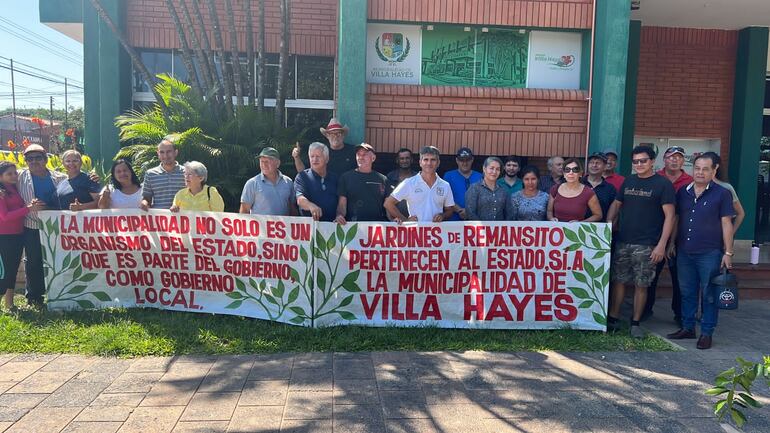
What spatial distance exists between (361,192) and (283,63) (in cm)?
316

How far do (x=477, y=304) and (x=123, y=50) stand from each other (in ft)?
21.8

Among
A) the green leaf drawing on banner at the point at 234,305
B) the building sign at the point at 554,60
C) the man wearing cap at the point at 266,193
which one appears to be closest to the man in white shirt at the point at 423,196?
the man wearing cap at the point at 266,193

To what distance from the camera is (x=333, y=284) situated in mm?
5434

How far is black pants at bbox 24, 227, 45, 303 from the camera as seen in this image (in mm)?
6105

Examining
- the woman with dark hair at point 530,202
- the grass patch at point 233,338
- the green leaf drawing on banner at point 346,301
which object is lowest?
the grass patch at point 233,338

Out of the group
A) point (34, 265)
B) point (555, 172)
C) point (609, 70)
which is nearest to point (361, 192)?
point (555, 172)

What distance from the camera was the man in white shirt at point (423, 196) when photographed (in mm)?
5570

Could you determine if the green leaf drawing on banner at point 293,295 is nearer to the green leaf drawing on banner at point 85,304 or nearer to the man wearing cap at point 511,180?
the green leaf drawing on banner at point 85,304

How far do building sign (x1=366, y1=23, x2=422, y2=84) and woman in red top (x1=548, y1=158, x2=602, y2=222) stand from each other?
310 centimetres

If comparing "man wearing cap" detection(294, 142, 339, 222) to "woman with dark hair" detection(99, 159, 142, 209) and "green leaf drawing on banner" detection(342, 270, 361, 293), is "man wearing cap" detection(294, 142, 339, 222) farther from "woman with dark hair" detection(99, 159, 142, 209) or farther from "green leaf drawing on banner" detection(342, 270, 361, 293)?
"woman with dark hair" detection(99, 159, 142, 209)

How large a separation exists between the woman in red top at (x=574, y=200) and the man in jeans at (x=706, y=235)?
2.74 ft

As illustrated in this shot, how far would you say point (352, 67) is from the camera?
7.39 m

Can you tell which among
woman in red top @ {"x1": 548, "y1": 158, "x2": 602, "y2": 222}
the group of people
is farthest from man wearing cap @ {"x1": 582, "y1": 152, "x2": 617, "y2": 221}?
woman in red top @ {"x1": 548, "y1": 158, "x2": 602, "y2": 222}

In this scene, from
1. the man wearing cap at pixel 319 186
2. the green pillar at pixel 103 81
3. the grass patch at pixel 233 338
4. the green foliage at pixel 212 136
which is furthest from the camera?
the green pillar at pixel 103 81
